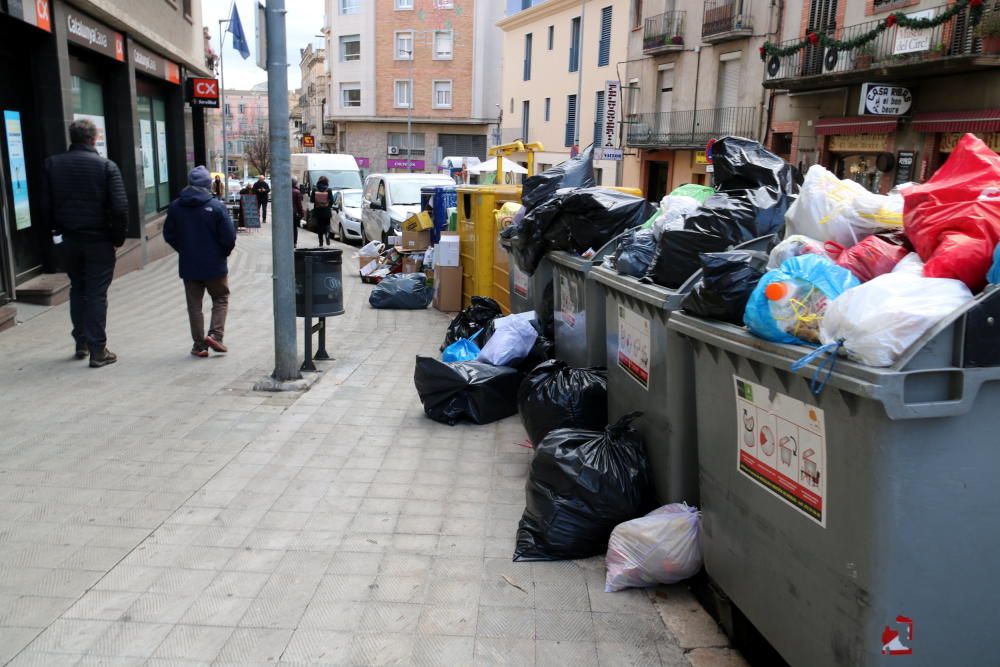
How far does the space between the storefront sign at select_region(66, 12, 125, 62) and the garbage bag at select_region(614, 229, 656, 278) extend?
9.36 m

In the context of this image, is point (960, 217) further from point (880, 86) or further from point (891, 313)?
point (880, 86)

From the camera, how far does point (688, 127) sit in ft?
90.0

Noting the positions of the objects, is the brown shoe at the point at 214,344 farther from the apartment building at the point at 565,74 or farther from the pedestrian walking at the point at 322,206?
the apartment building at the point at 565,74

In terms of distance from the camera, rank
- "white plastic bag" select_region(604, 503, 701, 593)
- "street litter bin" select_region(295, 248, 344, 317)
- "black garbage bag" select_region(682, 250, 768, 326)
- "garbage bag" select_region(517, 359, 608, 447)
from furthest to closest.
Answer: "street litter bin" select_region(295, 248, 344, 317)
"garbage bag" select_region(517, 359, 608, 447)
"white plastic bag" select_region(604, 503, 701, 593)
"black garbage bag" select_region(682, 250, 768, 326)

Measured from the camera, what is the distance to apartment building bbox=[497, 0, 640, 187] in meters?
33.5

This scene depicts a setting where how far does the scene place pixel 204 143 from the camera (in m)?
22.2

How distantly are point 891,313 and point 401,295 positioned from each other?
948 centimetres

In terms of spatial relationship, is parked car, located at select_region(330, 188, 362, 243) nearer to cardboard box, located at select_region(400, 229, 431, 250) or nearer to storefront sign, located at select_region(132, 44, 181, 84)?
storefront sign, located at select_region(132, 44, 181, 84)

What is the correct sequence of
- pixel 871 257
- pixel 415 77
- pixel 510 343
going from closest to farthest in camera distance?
pixel 871 257 → pixel 510 343 → pixel 415 77

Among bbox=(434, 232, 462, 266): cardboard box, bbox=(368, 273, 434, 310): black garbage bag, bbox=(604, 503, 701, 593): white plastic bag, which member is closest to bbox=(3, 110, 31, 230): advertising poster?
bbox=(368, 273, 434, 310): black garbage bag

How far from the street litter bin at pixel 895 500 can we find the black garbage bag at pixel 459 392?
11.4ft

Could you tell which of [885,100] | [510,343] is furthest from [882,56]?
[510,343]

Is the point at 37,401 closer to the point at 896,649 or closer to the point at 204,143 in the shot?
the point at 896,649

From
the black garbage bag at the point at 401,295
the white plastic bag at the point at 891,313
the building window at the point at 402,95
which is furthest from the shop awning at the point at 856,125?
the building window at the point at 402,95
